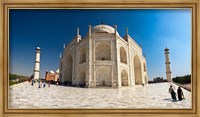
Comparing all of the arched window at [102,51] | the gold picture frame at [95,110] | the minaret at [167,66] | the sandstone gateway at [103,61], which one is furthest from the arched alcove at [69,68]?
the minaret at [167,66]

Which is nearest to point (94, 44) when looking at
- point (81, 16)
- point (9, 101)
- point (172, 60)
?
point (81, 16)

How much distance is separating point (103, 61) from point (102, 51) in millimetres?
297

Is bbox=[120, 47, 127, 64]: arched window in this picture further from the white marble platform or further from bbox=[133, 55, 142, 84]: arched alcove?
the white marble platform

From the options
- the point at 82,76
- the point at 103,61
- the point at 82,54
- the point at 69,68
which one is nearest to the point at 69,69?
the point at 69,68

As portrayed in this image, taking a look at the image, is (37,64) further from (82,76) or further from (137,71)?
(137,71)

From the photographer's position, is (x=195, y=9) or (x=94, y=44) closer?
(x=195, y=9)

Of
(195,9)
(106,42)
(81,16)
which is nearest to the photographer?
(195,9)

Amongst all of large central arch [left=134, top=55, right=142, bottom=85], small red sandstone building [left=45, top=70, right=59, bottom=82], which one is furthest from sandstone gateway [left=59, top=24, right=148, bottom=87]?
small red sandstone building [left=45, top=70, right=59, bottom=82]

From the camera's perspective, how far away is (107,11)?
11.3ft

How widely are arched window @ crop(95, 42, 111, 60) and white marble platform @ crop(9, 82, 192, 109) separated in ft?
4.45

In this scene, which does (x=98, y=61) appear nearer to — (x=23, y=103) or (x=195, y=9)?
(x=23, y=103)

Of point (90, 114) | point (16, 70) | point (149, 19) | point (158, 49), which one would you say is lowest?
point (90, 114)

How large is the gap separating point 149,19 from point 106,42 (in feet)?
6.86

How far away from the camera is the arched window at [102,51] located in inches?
197
